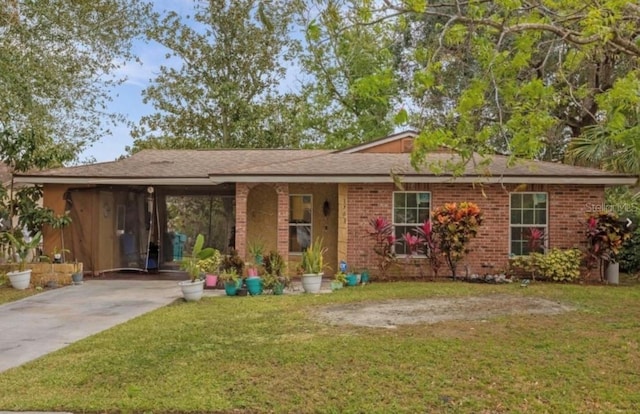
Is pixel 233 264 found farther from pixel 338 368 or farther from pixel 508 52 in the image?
pixel 508 52

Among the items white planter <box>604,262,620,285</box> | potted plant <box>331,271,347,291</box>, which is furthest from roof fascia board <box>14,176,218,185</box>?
white planter <box>604,262,620,285</box>

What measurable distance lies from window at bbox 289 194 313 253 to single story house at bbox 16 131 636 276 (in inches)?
1.0

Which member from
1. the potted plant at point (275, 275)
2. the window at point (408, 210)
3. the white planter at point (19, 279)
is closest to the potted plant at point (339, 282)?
the potted plant at point (275, 275)

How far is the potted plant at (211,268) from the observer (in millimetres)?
11576

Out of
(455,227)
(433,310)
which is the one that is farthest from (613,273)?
(433,310)

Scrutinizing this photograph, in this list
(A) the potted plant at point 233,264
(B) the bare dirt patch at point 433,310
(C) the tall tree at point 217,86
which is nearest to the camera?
(B) the bare dirt patch at point 433,310

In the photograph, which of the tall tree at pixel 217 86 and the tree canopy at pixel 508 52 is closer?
the tree canopy at pixel 508 52

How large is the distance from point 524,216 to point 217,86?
58.2 ft

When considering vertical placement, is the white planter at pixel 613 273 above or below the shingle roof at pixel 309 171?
below

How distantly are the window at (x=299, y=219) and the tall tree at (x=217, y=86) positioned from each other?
13.1m

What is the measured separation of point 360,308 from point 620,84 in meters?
5.13

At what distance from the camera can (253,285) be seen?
1072cm

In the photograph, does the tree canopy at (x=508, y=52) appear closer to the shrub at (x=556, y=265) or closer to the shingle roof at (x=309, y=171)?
the shingle roof at (x=309, y=171)

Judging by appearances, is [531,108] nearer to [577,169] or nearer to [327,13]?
[327,13]
